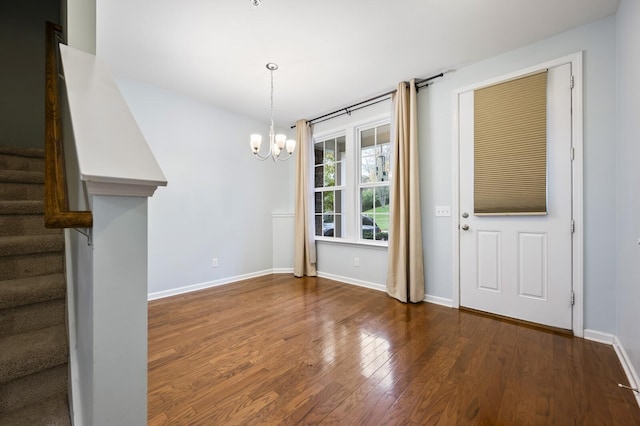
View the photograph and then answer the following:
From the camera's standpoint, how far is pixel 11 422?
96 centimetres

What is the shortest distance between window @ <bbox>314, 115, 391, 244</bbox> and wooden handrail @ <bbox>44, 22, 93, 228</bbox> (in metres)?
3.19

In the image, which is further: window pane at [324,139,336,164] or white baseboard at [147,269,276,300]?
window pane at [324,139,336,164]

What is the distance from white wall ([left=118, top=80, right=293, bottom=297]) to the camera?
3199mm

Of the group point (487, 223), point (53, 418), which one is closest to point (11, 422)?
point (53, 418)

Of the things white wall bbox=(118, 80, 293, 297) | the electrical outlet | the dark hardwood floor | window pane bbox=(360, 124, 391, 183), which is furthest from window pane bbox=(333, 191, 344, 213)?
the dark hardwood floor

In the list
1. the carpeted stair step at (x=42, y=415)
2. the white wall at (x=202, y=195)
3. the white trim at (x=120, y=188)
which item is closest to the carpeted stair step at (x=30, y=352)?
the carpeted stair step at (x=42, y=415)

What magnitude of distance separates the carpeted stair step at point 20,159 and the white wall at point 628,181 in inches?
166

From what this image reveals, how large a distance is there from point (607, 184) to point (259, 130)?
4.19 metres

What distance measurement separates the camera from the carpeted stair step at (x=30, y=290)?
114 cm

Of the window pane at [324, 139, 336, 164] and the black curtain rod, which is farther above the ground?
the black curtain rod

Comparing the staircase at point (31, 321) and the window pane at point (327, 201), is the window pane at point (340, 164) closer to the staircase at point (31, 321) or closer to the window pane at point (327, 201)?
the window pane at point (327, 201)

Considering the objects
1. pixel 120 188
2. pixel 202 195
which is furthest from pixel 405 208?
pixel 120 188

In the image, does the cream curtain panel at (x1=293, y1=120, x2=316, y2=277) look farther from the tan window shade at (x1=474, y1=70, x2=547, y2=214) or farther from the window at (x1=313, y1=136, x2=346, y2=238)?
the tan window shade at (x1=474, y1=70, x2=547, y2=214)

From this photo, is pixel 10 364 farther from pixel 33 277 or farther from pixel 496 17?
pixel 496 17
